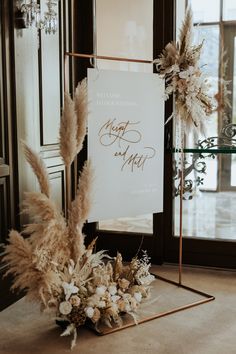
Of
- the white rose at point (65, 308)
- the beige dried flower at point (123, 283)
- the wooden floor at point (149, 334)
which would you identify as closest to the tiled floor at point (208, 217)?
the wooden floor at point (149, 334)

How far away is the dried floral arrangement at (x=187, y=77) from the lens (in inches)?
120

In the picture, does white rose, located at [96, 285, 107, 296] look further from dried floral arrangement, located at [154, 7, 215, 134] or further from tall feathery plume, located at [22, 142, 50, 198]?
dried floral arrangement, located at [154, 7, 215, 134]

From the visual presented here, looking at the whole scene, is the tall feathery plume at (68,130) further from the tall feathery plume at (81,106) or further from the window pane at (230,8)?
the window pane at (230,8)

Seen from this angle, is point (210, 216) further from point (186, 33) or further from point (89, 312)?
point (89, 312)

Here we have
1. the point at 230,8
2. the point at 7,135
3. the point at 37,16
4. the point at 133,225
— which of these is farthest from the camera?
the point at 133,225

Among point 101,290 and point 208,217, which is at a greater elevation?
point 208,217

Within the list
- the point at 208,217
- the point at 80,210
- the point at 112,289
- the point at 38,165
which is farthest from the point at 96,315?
the point at 208,217

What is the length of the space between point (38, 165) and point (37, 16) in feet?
3.38

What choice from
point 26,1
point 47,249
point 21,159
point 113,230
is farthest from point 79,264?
point 26,1

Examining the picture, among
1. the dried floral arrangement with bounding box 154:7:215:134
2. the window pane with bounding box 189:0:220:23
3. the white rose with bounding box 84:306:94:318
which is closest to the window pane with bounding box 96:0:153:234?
the window pane with bounding box 189:0:220:23

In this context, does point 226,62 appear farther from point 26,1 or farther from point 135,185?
point 26,1

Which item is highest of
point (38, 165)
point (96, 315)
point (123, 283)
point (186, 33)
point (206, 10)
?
point (206, 10)

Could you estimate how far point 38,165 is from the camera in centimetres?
259

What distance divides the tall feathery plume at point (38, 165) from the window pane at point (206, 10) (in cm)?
181
